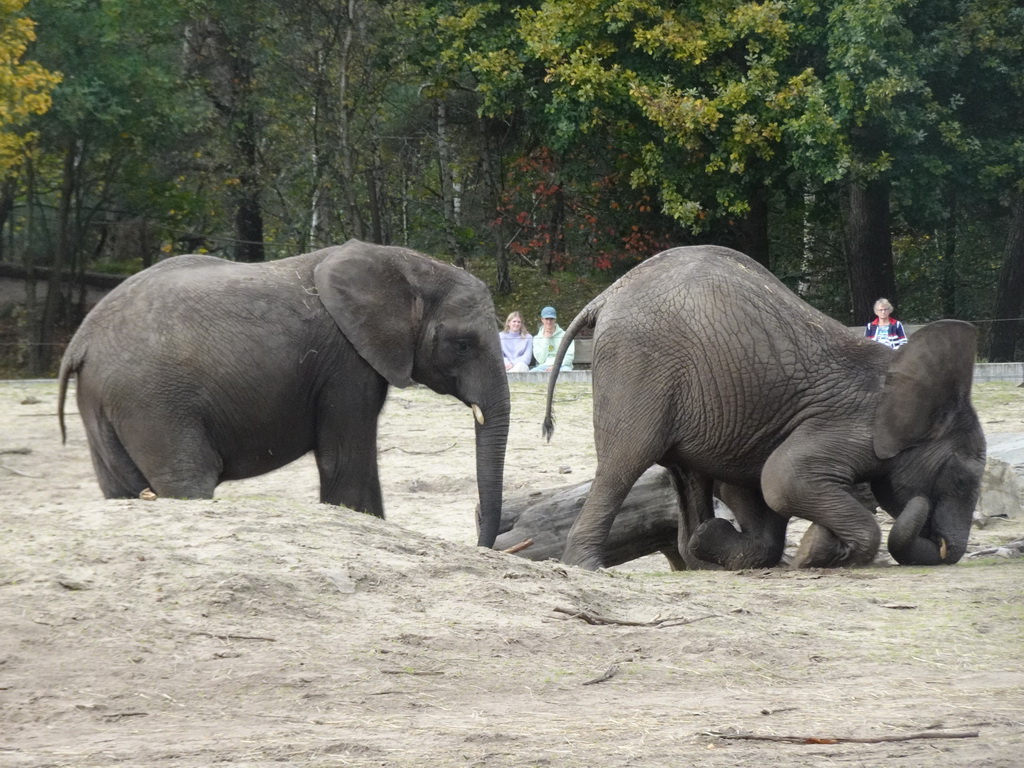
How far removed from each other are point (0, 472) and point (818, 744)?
10.5 meters

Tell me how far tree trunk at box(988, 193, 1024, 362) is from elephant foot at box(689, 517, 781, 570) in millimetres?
16646

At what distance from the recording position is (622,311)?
31.2ft

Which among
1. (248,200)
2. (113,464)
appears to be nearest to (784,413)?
(113,464)

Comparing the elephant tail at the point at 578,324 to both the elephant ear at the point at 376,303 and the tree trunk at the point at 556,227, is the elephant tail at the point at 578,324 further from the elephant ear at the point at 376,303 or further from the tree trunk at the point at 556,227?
Result: the tree trunk at the point at 556,227

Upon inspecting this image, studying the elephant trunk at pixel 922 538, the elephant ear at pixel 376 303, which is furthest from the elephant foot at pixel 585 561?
the elephant trunk at pixel 922 538

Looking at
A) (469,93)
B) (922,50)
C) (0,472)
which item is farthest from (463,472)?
(469,93)

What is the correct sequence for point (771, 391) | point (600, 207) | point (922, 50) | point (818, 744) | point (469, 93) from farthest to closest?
point (469, 93), point (600, 207), point (922, 50), point (771, 391), point (818, 744)

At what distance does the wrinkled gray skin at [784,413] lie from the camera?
30.6ft

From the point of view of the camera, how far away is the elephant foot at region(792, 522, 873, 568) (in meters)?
9.30

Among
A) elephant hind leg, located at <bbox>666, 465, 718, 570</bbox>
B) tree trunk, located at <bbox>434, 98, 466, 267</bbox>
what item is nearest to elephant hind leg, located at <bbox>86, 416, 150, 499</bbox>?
elephant hind leg, located at <bbox>666, 465, 718, 570</bbox>

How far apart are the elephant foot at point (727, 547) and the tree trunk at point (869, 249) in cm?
1668

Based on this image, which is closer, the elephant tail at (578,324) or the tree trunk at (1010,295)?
the elephant tail at (578,324)

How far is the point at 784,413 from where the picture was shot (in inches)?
373

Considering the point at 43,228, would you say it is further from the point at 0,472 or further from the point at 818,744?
the point at 818,744
